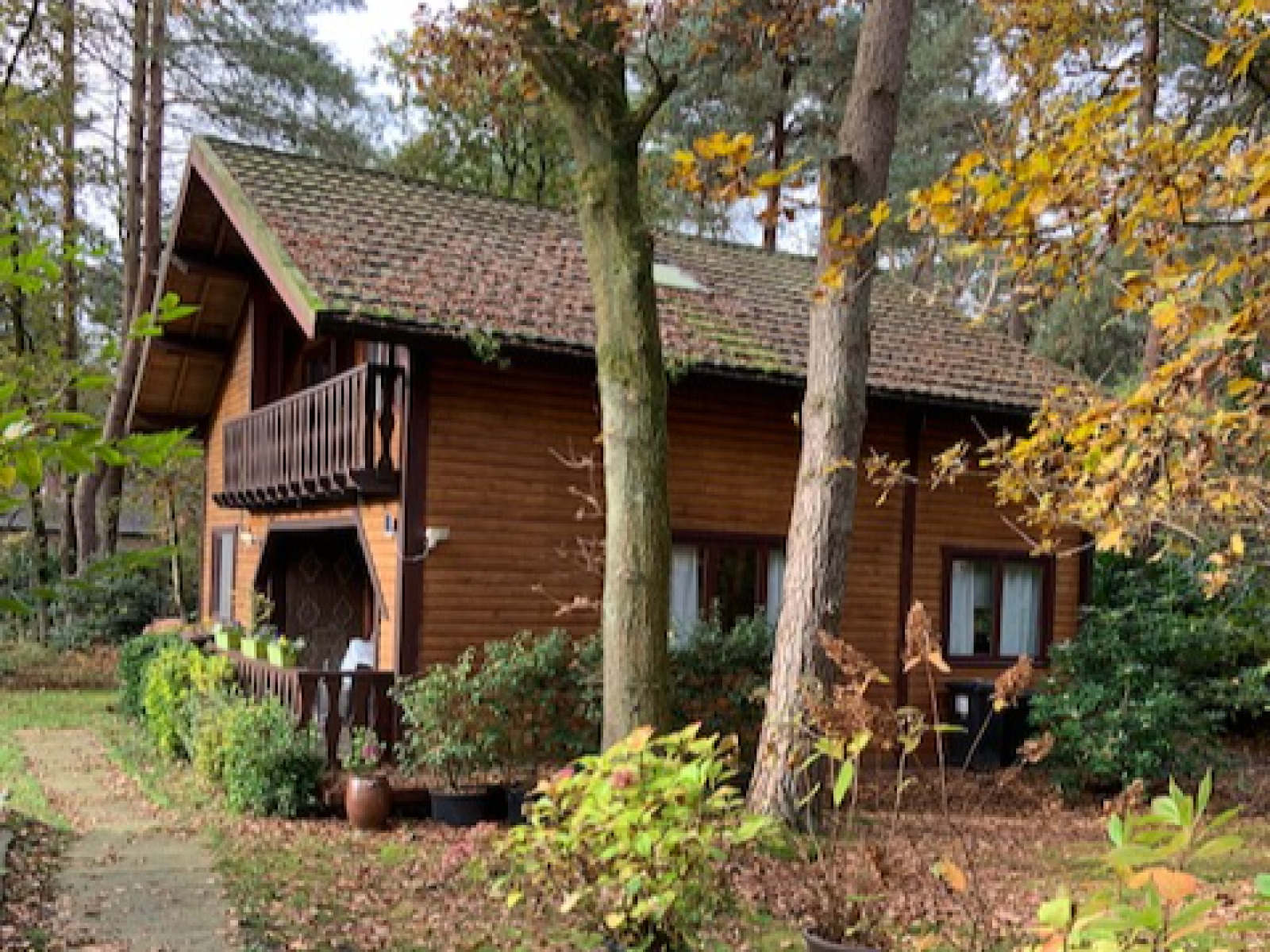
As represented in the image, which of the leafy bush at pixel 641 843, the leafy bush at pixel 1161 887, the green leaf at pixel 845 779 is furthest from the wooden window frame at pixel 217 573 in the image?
the leafy bush at pixel 1161 887

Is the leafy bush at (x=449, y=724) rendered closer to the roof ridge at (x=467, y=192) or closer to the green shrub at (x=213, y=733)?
the green shrub at (x=213, y=733)

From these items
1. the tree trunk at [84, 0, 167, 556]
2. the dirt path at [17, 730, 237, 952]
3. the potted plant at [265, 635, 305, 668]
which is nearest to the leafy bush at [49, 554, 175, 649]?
the tree trunk at [84, 0, 167, 556]

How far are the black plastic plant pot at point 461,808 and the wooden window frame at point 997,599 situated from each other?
594 centimetres

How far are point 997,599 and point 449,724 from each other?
6.92 metres

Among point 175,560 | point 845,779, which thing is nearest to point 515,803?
point 845,779

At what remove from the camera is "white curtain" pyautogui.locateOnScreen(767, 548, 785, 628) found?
1181cm

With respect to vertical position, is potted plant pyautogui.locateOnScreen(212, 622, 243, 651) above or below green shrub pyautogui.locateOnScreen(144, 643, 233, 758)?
above

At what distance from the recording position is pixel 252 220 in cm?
1086

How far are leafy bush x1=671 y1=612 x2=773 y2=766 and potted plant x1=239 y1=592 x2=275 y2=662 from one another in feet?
12.4

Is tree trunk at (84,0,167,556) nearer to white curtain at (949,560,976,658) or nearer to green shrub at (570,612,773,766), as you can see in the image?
green shrub at (570,612,773,766)

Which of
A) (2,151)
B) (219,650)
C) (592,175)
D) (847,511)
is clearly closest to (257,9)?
(2,151)

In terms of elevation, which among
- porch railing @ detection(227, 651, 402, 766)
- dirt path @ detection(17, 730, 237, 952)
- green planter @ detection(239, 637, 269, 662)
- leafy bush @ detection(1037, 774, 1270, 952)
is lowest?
dirt path @ detection(17, 730, 237, 952)

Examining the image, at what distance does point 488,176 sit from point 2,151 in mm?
10287

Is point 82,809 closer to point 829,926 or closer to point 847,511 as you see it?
point 847,511
